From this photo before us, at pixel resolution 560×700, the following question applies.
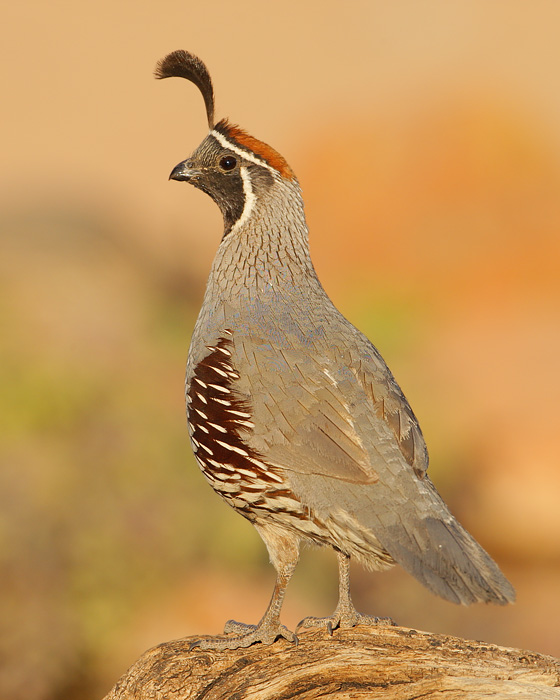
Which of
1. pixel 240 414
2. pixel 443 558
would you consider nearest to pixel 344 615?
pixel 443 558

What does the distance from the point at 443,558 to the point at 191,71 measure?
331cm

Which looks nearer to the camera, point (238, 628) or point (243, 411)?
point (243, 411)

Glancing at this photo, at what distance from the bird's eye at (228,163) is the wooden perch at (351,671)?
2556 millimetres

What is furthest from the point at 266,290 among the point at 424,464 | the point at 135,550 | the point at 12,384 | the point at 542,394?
the point at 542,394

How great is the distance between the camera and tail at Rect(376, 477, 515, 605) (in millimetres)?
4020

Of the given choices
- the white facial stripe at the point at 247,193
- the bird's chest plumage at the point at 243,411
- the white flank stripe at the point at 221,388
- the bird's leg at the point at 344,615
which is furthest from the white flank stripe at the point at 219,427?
the white facial stripe at the point at 247,193

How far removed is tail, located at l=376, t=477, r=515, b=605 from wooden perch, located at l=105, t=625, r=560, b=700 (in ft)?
1.46

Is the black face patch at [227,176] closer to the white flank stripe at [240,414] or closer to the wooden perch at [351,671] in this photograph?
the white flank stripe at [240,414]

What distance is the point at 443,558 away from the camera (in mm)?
4082

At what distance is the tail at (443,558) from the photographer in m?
4.02

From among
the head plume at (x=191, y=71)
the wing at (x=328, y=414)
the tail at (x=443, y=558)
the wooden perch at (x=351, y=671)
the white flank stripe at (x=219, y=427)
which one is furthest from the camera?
the head plume at (x=191, y=71)

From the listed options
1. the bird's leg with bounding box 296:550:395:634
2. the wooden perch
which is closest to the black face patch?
the bird's leg with bounding box 296:550:395:634

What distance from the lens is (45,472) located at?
8.28 m

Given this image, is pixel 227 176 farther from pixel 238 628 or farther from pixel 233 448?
pixel 238 628
